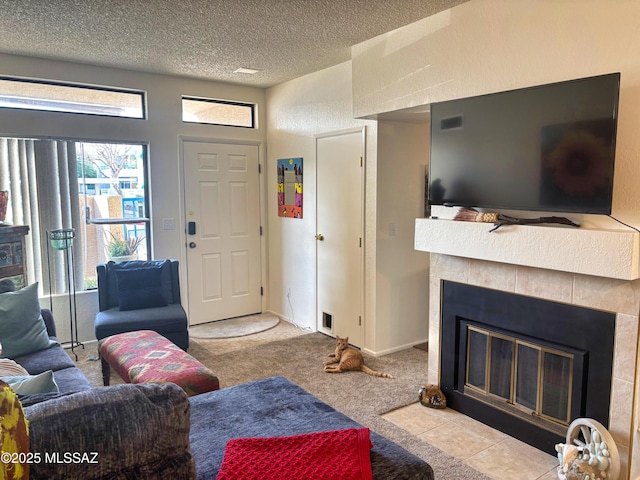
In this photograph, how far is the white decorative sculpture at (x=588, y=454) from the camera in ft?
7.05

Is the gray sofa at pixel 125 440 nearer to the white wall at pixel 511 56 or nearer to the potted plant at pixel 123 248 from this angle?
the white wall at pixel 511 56

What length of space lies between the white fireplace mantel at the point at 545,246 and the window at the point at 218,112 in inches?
118

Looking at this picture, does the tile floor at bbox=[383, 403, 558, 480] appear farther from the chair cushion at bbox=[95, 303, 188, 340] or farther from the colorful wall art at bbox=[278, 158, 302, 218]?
the colorful wall art at bbox=[278, 158, 302, 218]

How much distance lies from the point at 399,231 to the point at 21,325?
287cm

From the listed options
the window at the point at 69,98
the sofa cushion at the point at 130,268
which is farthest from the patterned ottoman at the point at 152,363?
the window at the point at 69,98

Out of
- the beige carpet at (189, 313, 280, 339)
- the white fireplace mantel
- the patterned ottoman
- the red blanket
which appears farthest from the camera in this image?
the beige carpet at (189, 313, 280, 339)

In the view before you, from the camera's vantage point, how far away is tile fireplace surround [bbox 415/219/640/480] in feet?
7.08

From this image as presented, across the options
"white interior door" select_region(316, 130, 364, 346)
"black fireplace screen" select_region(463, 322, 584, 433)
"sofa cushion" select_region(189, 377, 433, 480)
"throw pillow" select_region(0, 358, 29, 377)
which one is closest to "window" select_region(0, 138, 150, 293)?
"white interior door" select_region(316, 130, 364, 346)

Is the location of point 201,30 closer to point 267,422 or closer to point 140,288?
point 140,288

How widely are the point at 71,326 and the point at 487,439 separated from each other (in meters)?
3.60

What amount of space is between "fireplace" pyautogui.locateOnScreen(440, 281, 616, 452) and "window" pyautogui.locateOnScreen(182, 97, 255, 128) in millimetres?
3212

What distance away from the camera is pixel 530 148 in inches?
97.9

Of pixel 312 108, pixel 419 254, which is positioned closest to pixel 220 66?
pixel 312 108

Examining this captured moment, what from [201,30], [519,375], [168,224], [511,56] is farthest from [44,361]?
[511,56]
